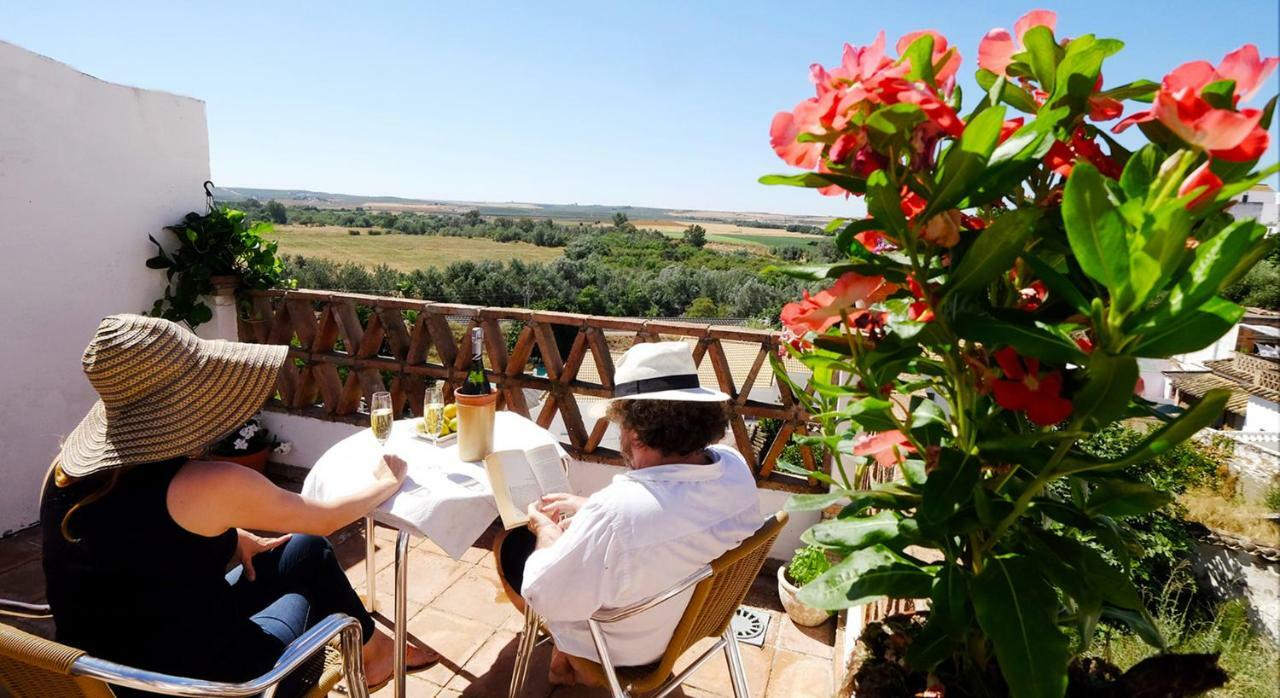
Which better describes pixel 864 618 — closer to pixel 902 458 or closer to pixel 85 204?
pixel 902 458

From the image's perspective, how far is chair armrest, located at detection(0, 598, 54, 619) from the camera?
1.42m

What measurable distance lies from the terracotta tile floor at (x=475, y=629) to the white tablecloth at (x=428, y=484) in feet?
1.96

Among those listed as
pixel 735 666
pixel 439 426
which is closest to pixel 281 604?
pixel 439 426

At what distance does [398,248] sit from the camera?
39.0 meters

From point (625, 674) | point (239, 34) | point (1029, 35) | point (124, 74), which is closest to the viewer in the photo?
point (1029, 35)

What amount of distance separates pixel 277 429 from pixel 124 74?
2003 millimetres

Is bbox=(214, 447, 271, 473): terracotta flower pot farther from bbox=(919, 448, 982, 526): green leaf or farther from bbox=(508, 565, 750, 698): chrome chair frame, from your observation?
bbox=(919, 448, 982, 526): green leaf

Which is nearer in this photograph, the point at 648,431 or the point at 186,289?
the point at 648,431

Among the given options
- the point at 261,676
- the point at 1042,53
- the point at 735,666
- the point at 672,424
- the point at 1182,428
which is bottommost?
the point at 735,666

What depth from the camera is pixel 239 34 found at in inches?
409

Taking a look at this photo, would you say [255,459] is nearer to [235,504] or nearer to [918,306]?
[235,504]

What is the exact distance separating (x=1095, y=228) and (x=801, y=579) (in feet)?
7.37

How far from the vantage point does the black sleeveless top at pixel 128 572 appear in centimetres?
131

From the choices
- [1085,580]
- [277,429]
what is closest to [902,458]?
[1085,580]
